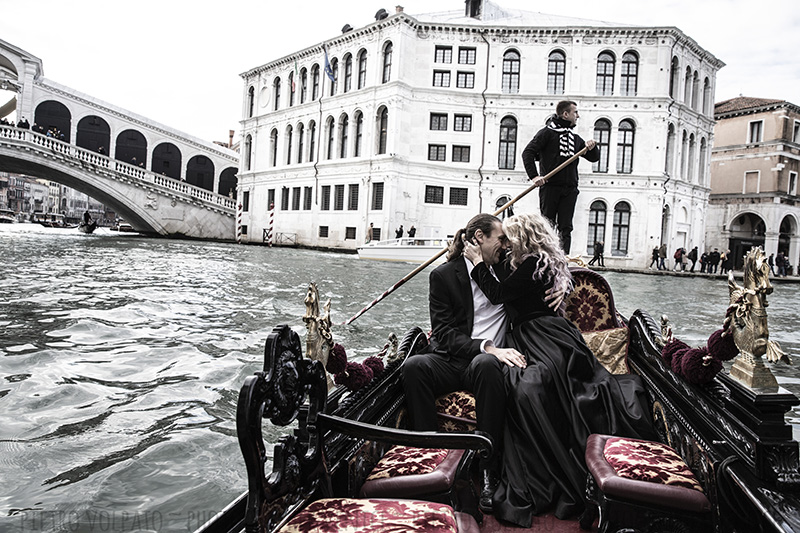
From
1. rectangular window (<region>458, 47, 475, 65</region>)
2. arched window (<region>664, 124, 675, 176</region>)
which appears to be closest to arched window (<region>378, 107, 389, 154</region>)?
rectangular window (<region>458, 47, 475, 65</region>)

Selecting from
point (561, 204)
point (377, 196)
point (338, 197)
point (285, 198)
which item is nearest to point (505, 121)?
point (377, 196)

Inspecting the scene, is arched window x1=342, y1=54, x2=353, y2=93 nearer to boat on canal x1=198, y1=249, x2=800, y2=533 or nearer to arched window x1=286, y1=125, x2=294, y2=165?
arched window x1=286, y1=125, x2=294, y2=165

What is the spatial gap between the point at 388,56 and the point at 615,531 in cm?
2325

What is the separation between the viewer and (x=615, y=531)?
5.42 feet

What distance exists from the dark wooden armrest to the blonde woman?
54cm

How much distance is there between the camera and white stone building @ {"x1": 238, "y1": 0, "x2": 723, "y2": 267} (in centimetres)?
2127

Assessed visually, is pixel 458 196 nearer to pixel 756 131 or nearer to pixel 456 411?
pixel 756 131

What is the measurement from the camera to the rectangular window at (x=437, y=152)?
22.7m

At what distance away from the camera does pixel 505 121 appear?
22422 mm

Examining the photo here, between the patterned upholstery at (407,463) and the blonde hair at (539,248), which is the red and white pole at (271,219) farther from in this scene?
the patterned upholstery at (407,463)

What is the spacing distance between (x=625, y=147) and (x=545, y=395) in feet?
72.0

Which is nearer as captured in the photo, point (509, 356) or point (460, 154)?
point (509, 356)

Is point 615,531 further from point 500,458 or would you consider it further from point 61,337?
point 61,337

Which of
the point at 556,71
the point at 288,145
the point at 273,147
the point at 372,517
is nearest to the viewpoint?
the point at 372,517
